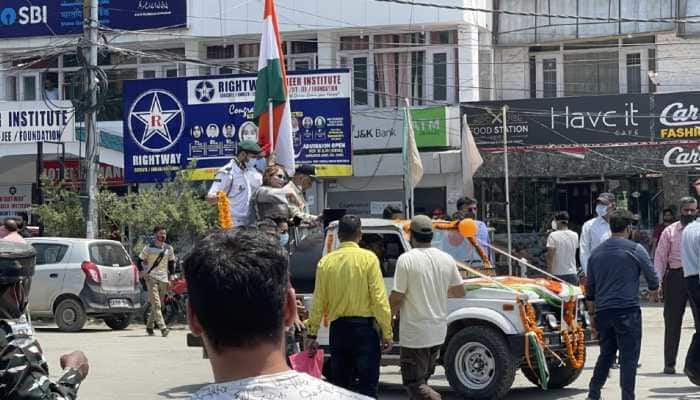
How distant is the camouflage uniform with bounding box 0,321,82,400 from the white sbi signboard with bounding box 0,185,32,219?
30158 millimetres

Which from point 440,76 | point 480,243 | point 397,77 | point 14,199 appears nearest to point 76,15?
point 14,199

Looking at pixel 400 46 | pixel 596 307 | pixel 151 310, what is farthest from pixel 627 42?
pixel 596 307

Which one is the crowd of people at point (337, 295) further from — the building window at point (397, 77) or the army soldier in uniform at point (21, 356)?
the building window at point (397, 77)

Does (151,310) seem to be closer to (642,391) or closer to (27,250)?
(642,391)

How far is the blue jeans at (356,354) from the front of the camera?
969cm

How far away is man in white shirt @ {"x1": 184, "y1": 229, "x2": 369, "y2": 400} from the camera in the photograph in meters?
3.01

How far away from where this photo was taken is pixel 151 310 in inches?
818

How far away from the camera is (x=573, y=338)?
1248cm

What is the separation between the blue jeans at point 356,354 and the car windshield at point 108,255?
12.7 meters

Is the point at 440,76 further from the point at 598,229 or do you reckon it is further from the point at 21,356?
the point at 21,356

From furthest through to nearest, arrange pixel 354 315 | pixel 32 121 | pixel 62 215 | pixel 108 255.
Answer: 1. pixel 32 121
2. pixel 62 215
3. pixel 108 255
4. pixel 354 315

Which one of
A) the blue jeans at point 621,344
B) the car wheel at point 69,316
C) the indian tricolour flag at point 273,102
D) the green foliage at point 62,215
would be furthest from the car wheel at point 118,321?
the blue jeans at point 621,344

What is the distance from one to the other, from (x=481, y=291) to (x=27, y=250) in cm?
749

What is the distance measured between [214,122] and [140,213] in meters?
5.27
